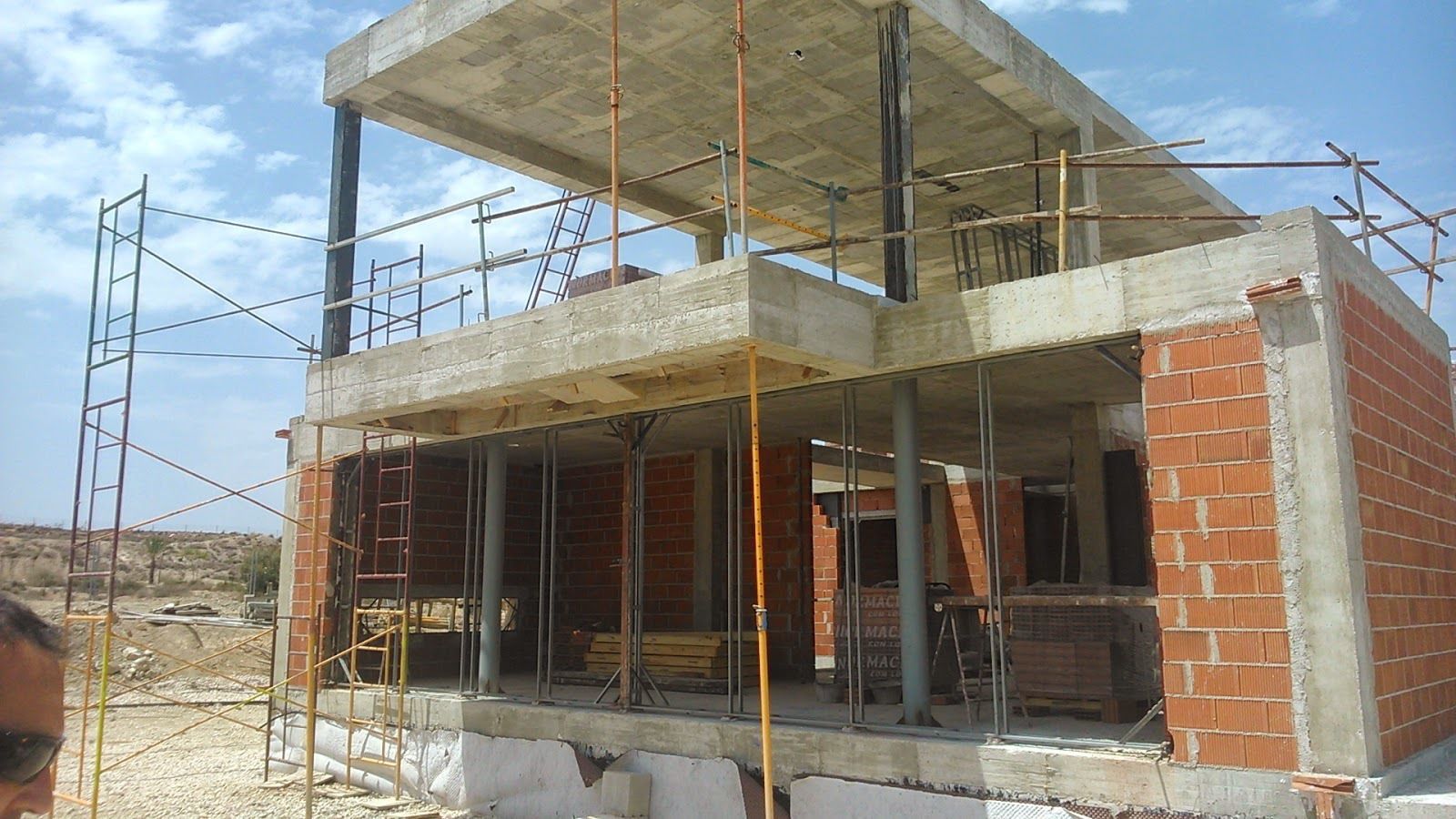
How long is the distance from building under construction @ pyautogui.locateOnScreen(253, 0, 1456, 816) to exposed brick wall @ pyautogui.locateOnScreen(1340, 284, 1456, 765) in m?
0.05

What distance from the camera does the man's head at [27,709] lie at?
3.93 ft

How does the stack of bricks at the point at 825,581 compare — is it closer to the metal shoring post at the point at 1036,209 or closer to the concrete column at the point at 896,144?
the metal shoring post at the point at 1036,209

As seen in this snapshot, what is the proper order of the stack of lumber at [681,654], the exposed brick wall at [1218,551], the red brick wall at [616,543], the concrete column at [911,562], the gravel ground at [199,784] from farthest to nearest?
the red brick wall at [616,543] < the stack of lumber at [681,654] < the gravel ground at [199,784] < the concrete column at [911,562] < the exposed brick wall at [1218,551]

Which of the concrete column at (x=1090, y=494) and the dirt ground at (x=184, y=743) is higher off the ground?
the concrete column at (x=1090, y=494)

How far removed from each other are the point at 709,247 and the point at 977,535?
271 inches

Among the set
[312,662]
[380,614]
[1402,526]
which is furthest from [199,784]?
[1402,526]

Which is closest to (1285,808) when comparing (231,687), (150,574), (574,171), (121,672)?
(574,171)

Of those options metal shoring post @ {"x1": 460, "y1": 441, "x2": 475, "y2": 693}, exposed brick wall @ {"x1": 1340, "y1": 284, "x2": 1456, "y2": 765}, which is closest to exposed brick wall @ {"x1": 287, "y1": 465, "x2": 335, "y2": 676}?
metal shoring post @ {"x1": 460, "y1": 441, "x2": 475, "y2": 693}

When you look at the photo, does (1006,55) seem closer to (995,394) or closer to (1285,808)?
(995,394)

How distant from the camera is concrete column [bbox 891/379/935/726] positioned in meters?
8.03

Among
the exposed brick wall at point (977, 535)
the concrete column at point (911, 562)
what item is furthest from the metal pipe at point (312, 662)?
the exposed brick wall at point (977, 535)

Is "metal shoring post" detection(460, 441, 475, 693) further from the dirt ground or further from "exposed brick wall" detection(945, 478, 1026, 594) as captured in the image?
"exposed brick wall" detection(945, 478, 1026, 594)

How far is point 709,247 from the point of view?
46.9 ft

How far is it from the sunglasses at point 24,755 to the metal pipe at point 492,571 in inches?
407
